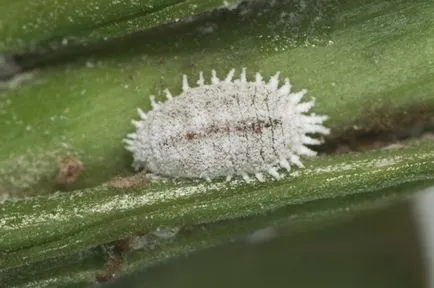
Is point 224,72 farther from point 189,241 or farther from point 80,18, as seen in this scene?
point 189,241

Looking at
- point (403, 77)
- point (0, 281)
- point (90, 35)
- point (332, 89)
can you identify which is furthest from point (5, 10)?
point (403, 77)

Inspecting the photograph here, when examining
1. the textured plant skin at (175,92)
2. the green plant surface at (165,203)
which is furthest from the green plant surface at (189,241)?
the green plant surface at (165,203)

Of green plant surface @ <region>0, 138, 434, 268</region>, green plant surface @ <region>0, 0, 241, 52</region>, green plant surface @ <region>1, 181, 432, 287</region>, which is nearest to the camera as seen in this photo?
green plant surface @ <region>0, 138, 434, 268</region>

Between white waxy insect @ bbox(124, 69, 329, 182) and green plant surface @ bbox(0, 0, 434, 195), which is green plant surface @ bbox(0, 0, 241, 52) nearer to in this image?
green plant surface @ bbox(0, 0, 434, 195)

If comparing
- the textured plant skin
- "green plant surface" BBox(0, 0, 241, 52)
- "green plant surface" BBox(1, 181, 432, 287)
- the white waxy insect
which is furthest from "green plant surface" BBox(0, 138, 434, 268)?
"green plant surface" BBox(0, 0, 241, 52)

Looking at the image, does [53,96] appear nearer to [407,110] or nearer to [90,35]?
[90,35]

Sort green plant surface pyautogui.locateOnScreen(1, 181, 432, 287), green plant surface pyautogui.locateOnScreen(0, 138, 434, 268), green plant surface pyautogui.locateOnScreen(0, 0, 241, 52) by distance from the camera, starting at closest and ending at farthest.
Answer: green plant surface pyautogui.locateOnScreen(0, 138, 434, 268) < green plant surface pyautogui.locateOnScreen(0, 0, 241, 52) < green plant surface pyautogui.locateOnScreen(1, 181, 432, 287)

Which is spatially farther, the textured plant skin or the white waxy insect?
the white waxy insect
